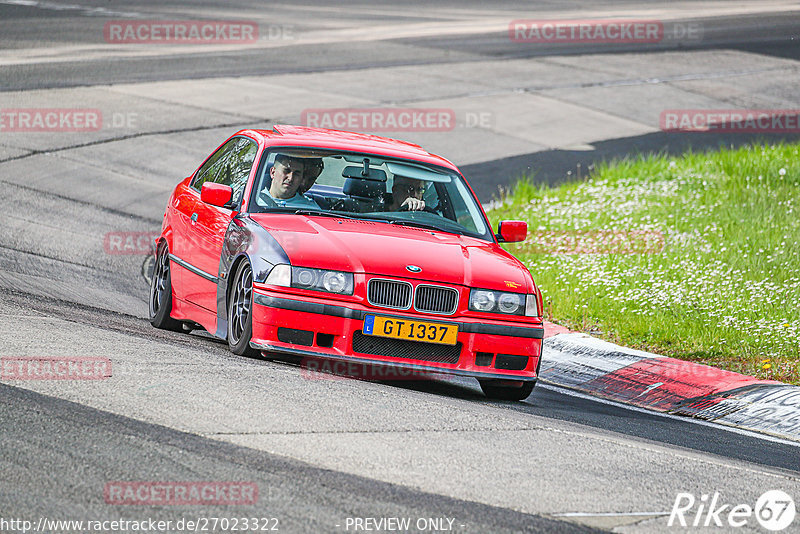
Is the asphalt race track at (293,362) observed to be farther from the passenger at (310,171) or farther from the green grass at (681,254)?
the green grass at (681,254)

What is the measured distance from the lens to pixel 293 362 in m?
7.65

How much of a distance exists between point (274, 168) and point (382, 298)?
1.68 meters

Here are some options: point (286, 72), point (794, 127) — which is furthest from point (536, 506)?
point (286, 72)

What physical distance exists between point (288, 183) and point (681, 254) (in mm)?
5131

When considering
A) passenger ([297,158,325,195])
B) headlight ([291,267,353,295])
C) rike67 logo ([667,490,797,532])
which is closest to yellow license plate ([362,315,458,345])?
headlight ([291,267,353,295])

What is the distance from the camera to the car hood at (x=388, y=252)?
7363mm

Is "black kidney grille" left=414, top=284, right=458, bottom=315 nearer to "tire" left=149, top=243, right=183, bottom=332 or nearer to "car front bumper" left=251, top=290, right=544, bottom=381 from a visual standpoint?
"car front bumper" left=251, top=290, right=544, bottom=381

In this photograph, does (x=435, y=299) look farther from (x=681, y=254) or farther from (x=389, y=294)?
(x=681, y=254)

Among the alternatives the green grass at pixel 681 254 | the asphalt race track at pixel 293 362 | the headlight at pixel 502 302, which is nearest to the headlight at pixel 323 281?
the asphalt race track at pixel 293 362

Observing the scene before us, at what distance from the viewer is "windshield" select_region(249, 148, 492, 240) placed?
838 centimetres

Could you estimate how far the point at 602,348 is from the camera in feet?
31.8

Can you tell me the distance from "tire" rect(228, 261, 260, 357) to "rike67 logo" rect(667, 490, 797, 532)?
3029 mm

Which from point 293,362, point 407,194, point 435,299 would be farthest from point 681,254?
point 293,362

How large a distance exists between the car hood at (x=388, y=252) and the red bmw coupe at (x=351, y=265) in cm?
1
